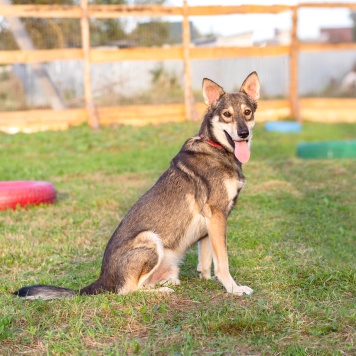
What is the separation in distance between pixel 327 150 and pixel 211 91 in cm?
761

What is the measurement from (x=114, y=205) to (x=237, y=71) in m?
9.98

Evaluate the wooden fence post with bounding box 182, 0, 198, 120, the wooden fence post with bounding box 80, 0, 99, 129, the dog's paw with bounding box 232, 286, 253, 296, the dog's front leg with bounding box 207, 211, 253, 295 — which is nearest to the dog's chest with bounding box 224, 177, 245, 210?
the dog's front leg with bounding box 207, 211, 253, 295

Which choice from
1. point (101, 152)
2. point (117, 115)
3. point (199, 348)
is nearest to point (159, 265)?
point (199, 348)

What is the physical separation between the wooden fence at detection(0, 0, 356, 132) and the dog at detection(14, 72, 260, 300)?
10663 mm

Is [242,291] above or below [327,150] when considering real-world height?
above

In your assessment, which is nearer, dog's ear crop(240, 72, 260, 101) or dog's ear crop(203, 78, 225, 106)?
dog's ear crop(203, 78, 225, 106)

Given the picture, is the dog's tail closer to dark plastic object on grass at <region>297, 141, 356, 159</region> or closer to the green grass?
the green grass

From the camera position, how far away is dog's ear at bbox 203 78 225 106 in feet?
17.1

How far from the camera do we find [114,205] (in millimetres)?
8609

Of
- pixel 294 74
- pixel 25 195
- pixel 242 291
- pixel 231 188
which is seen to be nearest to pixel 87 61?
pixel 294 74

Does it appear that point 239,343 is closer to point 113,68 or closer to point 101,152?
point 101,152

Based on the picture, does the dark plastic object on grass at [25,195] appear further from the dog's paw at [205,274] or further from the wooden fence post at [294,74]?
the wooden fence post at [294,74]

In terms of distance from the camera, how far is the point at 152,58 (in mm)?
16312

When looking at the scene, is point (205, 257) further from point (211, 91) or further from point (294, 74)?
point (294, 74)
